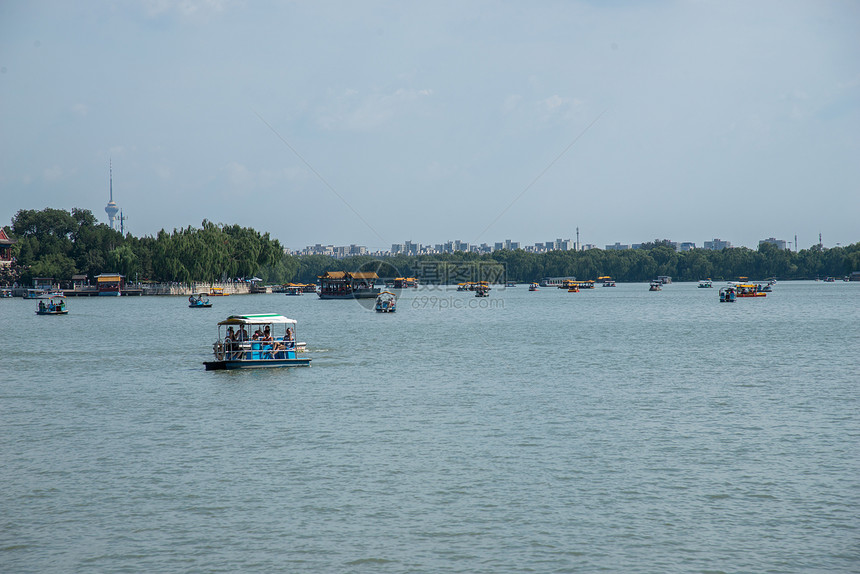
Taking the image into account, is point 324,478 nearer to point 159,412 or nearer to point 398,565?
point 398,565

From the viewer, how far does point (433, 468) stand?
23297mm

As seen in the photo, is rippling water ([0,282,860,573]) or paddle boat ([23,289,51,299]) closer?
rippling water ([0,282,860,573])

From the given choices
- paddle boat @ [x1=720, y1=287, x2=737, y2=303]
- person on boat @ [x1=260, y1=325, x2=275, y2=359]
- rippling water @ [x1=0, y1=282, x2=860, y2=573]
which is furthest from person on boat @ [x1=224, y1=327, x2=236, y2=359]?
paddle boat @ [x1=720, y1=287, x2=737, y2=303]

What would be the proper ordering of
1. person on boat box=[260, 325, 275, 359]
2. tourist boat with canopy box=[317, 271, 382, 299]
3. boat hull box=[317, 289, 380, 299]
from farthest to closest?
1. tourist boat with canopy box=[317, 271, 382, 299]
2. boat hull box=[317, 289, 380, 299]
3. person on boat box=[260, 325, 275, 359]

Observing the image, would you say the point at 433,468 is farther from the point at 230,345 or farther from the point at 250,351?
the point at 230,345

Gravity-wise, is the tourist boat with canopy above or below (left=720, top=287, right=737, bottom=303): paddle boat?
above

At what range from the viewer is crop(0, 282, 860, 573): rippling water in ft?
55.3

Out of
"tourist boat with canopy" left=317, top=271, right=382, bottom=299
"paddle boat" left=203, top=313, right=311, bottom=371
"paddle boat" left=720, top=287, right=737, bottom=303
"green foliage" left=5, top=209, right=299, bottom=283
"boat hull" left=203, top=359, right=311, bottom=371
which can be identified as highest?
"green foliage" left=5, top=209, right=299, bottom=283

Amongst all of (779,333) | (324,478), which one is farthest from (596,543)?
(779,333)

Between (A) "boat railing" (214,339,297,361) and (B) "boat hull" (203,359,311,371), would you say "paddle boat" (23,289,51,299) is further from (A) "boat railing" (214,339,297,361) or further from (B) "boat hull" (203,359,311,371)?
(A) "boat railing" (214,339,297,361)

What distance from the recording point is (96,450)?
26031mm

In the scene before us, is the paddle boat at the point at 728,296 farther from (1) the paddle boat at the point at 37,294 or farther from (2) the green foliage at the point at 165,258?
(1) the paddle boat at the point at 37,294

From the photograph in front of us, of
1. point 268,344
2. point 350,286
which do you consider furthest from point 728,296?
point 268,344

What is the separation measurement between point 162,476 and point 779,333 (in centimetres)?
6672
